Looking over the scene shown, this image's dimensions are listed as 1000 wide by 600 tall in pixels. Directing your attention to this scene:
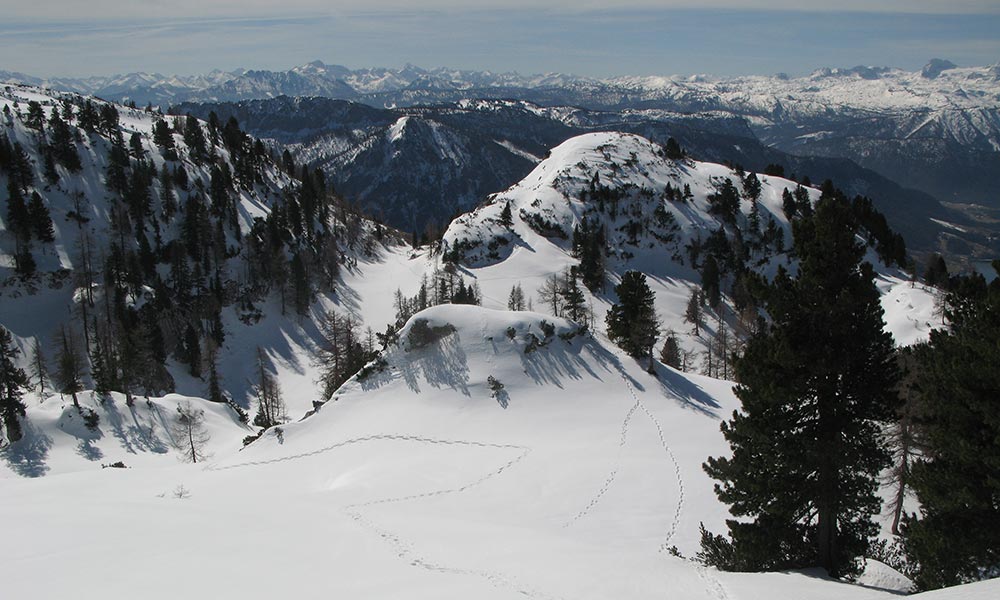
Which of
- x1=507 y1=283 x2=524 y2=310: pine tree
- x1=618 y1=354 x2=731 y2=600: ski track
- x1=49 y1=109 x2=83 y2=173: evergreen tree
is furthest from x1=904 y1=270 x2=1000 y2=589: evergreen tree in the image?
x1=49 y1=109 x2=83 y2=173: evergreen tree

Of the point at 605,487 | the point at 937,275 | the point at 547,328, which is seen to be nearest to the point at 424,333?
the point at 547,328

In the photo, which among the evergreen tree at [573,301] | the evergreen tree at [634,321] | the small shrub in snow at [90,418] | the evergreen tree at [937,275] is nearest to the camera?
the evergreen tree at [634,321]

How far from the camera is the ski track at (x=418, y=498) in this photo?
16009mm

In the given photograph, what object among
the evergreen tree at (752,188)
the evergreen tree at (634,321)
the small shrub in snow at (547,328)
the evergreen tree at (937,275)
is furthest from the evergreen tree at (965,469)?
the evergreen tree at (752,188)

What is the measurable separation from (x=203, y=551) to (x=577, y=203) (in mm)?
152308

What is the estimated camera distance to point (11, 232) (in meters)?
100

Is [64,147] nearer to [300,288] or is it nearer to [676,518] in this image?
[300,288]

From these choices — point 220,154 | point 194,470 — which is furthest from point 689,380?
point 220,154

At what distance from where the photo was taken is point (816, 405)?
18641 mm

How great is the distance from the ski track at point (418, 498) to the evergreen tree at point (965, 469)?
43.1 ft

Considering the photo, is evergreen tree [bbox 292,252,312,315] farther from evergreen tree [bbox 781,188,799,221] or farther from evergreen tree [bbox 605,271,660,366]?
evergreen tree [bbox 781,188,799,221]

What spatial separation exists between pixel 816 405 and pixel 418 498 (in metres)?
21.9

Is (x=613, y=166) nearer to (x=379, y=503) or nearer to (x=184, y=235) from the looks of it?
(x=184, y=235)

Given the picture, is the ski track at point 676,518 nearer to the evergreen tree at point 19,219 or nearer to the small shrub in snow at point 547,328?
the small shrub in snow at point 547,328
